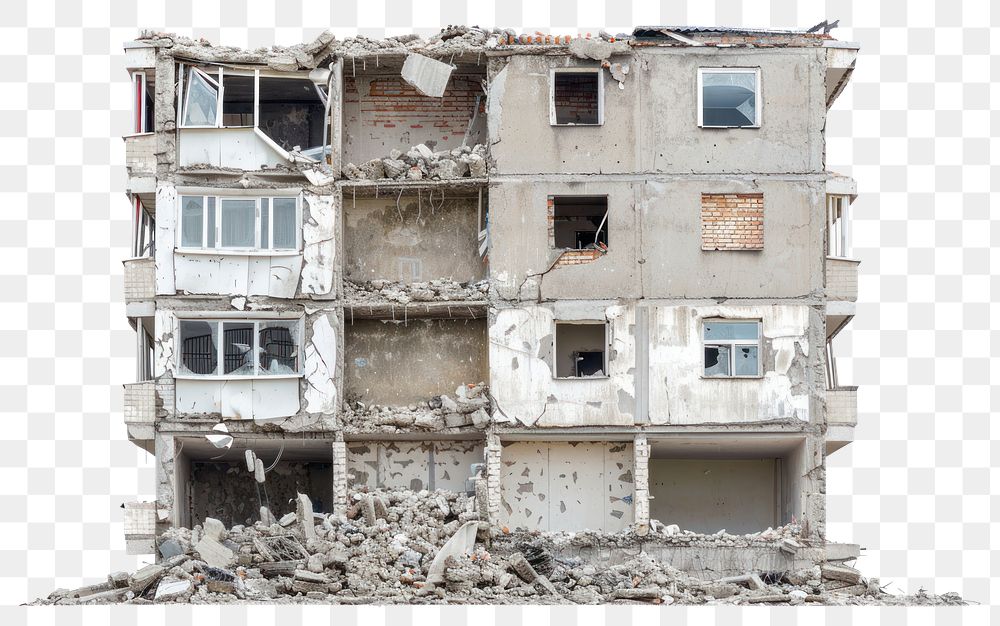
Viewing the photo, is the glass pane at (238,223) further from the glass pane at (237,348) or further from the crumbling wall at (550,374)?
the crumbling wall at (550,374)

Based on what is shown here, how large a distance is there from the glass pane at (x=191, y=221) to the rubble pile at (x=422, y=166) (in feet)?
11.0

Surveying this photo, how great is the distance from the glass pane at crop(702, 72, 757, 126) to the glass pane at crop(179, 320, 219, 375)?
38.7 ft

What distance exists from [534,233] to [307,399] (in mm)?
6135

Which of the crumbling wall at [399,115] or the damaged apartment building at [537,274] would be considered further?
the crumbling wall at [399,115]

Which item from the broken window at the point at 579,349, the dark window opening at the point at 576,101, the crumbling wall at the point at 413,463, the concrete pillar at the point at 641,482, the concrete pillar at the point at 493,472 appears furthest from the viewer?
the dark window opening at the point at 576,101

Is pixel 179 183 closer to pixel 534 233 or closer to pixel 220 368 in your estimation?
pixel 220 368

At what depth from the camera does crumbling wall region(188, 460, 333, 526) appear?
45500mm

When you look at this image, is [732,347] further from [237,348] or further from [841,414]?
[237,348]

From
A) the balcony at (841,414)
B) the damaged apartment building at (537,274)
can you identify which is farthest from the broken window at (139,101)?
the balcony at (841,414)

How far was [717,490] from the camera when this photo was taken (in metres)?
45.6

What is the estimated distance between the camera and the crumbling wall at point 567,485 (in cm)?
4300

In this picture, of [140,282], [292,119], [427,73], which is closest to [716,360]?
[427,73]

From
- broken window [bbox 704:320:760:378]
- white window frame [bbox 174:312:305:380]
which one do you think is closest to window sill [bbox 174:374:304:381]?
white window frame [bbox 174:312:305:380]

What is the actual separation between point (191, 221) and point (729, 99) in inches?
477
